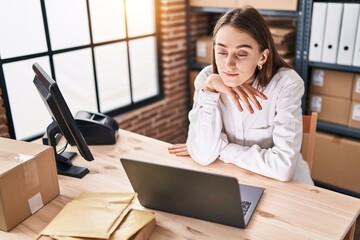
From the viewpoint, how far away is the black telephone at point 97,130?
176 centimetres

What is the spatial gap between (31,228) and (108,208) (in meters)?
Answer: 0.26

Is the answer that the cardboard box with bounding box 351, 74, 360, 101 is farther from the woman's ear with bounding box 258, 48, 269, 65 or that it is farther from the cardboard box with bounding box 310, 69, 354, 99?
the woman's ear with bounding box 258, 48, 269, 65

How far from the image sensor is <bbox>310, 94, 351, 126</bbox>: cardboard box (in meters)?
2.57

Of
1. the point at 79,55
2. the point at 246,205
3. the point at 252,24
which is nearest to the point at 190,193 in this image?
the point at 246,205

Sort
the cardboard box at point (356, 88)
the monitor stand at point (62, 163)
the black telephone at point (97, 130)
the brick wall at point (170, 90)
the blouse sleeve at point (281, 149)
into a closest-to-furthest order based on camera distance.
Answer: the blouse sleeve at point (281, 149), the monitor stand at point (62, 163), the black telephone at point (97, 130), the cardboard box at point (356, 88), the brick wall at point (170, 90)

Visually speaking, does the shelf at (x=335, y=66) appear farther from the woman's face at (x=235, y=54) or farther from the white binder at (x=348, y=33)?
the woman's face at (x=235, y=54)

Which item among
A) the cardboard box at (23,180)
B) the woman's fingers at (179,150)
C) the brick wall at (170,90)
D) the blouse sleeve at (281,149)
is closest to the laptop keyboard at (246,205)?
the blouse sleeve at (281,149)

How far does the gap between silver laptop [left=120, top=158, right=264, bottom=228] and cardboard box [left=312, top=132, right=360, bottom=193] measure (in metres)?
1.55

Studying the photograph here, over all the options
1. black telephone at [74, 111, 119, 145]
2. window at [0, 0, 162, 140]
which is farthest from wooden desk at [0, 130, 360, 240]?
window at [0, 0, 162, 140]

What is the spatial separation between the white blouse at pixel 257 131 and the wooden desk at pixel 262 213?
0.16 ft

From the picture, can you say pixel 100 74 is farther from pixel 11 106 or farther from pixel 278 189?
pixel 278 189

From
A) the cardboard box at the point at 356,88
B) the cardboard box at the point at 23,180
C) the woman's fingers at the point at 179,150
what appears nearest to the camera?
the cardboard box at the point at 23,180

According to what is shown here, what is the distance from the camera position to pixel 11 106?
2.26 metres

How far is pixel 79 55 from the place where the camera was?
8.45ft
